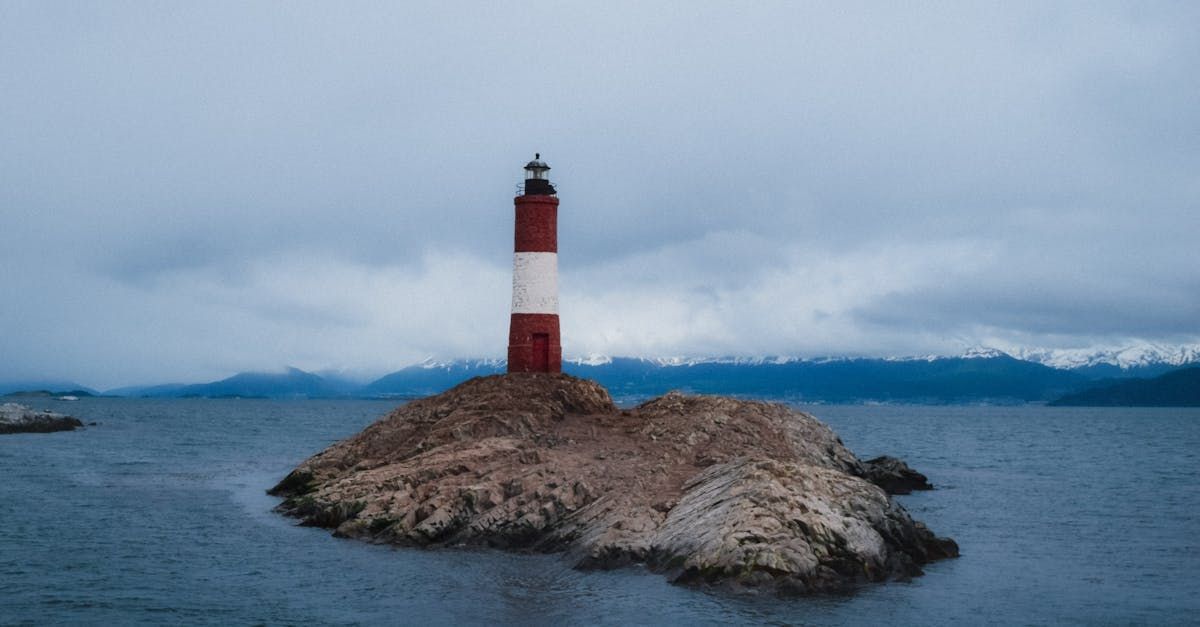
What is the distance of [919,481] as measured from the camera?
52.7 m

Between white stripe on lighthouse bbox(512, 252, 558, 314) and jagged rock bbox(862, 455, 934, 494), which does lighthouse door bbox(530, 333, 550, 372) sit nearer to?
white stripe on lighthouse bbox(512, 252, 558, 314)

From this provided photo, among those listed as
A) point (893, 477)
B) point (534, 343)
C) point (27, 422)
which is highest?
point (534, 343)

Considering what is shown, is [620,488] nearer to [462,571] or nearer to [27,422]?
[462,571]

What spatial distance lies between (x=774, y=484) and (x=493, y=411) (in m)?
15.1

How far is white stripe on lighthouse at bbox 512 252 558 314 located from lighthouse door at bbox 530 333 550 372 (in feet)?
3.45

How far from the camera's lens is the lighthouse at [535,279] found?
44.7 metres

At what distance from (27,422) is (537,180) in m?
68.4

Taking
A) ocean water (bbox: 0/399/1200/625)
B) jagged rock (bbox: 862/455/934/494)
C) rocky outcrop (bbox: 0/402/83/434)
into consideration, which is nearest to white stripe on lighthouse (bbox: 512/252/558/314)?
ocean water (bbox: 0/399/1200/625)

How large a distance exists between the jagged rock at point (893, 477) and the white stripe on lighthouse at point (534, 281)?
15513 mm

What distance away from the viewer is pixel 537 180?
1774 inches

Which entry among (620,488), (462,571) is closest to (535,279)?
(620,488)

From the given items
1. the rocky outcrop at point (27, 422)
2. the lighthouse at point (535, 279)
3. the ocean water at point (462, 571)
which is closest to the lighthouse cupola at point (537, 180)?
the lighthouse at point (535, 279)

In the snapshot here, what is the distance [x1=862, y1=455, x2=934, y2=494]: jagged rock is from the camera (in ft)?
164

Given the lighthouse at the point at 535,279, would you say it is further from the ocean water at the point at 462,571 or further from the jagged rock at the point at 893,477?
the jagged rock at the point at 893,477
